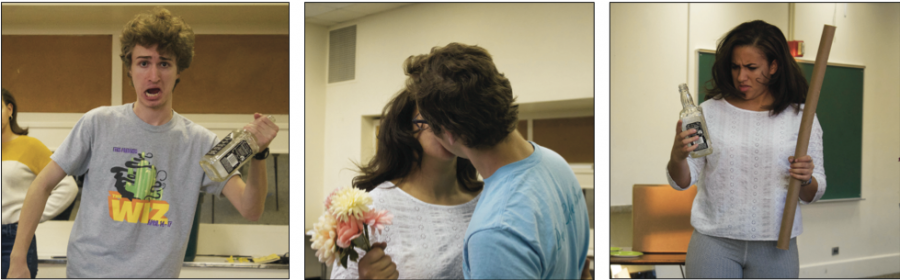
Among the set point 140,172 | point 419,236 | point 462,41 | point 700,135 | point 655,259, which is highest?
point 462,41

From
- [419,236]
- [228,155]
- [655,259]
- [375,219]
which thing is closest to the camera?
[375,219]

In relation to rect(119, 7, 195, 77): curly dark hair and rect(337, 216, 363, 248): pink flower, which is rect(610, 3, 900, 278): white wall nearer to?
rect(337, 216, 363, 248): pink flower

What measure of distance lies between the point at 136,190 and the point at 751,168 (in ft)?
5.34

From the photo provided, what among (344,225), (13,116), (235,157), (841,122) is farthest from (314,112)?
(841,122)

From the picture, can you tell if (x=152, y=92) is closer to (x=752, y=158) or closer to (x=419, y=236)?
(x=419, y=236)

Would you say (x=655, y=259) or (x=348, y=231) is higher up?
(x=348, y=231)

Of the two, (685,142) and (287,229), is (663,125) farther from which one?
(287,229)

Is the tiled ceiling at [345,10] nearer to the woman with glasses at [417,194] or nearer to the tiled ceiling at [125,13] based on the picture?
the tiled ceiling at [125,13]

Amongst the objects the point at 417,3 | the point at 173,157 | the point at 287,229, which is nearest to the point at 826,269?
the point at 417,3

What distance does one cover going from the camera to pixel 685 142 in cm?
126

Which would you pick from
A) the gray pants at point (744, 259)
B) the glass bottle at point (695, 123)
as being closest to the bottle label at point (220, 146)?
the glass bottle at point (695, 123)

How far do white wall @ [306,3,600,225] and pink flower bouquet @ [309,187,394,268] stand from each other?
447mm

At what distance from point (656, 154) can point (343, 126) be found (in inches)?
46.2

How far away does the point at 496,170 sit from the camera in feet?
2.78
